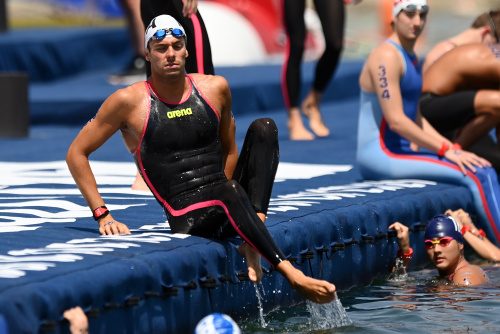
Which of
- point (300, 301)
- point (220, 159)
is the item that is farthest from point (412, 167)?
point (220, 159)

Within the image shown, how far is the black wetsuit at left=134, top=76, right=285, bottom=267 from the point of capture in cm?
438

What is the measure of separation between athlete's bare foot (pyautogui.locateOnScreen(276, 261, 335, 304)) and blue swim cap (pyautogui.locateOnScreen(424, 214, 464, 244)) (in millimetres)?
1590

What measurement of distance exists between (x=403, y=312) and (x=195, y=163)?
3.87 ft

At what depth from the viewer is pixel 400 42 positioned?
6.13 meters

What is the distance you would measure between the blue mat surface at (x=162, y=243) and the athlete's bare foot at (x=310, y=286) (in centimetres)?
34

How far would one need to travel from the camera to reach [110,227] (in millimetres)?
4387

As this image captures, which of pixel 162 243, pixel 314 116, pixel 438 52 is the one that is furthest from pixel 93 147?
pixel 314 116

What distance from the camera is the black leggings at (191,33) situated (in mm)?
5500

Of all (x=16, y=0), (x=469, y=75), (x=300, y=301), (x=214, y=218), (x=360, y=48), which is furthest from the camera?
(x=16, y=0)

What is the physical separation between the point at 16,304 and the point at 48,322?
15 cm

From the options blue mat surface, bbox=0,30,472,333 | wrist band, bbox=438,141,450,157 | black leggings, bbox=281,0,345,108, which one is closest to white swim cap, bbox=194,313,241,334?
blue mat surface, bbox=0,30,472,333

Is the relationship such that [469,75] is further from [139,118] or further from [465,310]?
[139,118]

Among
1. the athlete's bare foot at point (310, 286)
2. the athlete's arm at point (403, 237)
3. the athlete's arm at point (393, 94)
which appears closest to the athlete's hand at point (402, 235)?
the athlete's arm at point (403, 237)

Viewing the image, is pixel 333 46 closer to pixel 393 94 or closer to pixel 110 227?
pixel 393 94
